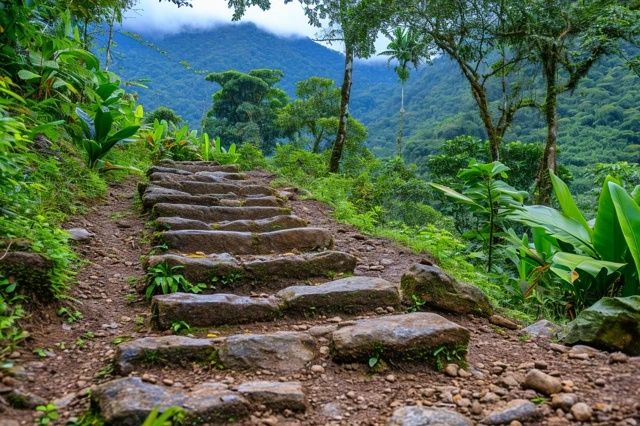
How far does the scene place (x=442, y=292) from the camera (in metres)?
2.69

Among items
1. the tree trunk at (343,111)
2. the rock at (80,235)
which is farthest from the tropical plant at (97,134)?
the tree trunk at (343,111)

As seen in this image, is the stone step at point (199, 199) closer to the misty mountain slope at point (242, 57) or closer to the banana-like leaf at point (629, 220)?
the banana-like leaf at point (629, 220)

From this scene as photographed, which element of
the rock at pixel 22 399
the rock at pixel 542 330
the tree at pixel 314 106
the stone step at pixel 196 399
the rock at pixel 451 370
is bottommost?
the rock at pixel 22 399

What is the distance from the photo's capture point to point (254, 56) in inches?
1949

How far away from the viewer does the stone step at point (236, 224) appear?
3.43 meters

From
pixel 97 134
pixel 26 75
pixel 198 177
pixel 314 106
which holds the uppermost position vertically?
pixel 314 106

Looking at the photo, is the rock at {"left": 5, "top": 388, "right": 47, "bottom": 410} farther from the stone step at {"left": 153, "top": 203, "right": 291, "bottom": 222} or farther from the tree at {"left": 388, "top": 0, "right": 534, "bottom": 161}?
the tree at {"left": 388, "top": 0, "right": 534, "bottom": 161}

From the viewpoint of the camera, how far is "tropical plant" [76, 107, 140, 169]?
4715 mm

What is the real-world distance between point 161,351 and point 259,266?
1039 millimetres

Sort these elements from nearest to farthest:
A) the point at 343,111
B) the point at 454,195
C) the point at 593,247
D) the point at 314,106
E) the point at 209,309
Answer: the point at 209,309
the point at 593,247
the point at 454,195
the point at 343,111
the point at 314,106

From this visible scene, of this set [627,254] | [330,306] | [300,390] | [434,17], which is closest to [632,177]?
[434,17]

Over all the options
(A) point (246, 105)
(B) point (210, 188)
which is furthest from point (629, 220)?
(A) point (246, 105)

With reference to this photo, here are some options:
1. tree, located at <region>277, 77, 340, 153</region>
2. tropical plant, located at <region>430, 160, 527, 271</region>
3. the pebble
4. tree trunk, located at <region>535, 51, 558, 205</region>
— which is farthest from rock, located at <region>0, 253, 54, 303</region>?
tree, located at <region>277, 77, 340, 153</region>

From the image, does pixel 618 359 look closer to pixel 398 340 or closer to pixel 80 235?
pixel 398 340
